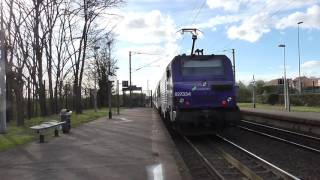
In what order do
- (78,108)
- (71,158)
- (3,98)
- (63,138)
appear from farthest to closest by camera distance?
(78,108) → (3,98) → (63,138) → (71,158)

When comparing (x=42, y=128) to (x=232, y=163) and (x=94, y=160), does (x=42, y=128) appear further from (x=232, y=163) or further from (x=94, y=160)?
(x=232, y=163)

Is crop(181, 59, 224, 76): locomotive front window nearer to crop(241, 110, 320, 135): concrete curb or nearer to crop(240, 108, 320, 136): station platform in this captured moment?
crop(240, 108, 320, 136): station platform

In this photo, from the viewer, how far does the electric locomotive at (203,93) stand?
21.0 m

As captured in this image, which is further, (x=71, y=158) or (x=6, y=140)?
(x=6, y=140)

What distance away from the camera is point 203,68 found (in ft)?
71.8

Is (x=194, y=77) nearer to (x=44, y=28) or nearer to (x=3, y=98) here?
(x=3, y=98)

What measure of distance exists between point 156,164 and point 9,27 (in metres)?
16.7

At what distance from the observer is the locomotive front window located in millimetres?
21734

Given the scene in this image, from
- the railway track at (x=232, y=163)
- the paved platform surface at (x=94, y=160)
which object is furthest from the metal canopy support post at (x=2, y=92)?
the railway track at (x=232, y=163)

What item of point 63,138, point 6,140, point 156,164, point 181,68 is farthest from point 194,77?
point 156,164

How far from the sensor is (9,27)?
2745cm

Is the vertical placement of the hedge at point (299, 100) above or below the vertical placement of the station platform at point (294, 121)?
above

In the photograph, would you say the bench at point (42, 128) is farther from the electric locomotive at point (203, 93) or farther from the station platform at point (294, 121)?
the station platform at point (294, 121)

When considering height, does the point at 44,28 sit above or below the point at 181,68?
above
